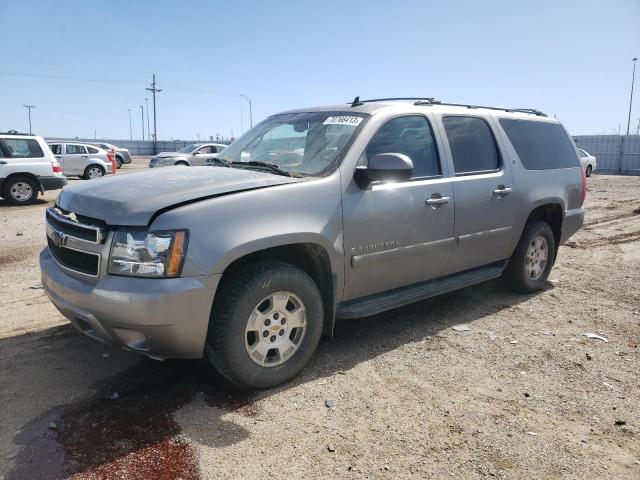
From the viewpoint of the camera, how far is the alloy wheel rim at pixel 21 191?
12562 mm

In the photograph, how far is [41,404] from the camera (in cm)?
316

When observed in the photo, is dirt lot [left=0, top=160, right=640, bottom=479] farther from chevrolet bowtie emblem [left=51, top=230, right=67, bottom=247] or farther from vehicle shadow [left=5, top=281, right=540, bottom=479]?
chevrolet bowtie emblem [left=51, top=230, right=67, bottom=247]

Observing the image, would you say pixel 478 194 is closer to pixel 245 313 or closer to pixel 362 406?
pixel 362 406

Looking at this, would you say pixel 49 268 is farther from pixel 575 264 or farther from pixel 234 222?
pixel 575 264

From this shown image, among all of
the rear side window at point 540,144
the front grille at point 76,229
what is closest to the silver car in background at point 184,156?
the rear side window at point 540,144

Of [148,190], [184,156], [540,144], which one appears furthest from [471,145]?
[184,156]

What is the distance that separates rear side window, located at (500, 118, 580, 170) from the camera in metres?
5.21

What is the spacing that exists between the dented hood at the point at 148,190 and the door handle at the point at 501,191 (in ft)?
7.18

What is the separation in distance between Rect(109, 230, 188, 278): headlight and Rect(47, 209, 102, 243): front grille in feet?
0.86

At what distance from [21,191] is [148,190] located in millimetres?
11437

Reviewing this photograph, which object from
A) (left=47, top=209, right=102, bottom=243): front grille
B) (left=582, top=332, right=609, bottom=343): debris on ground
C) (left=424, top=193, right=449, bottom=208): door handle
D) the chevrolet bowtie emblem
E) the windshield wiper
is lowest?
(left=582, top=332, right=609, bottom=343): debris on ground

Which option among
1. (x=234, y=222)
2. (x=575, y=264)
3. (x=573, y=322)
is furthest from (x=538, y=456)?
(x=575, y=264)

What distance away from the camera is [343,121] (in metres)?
4.00

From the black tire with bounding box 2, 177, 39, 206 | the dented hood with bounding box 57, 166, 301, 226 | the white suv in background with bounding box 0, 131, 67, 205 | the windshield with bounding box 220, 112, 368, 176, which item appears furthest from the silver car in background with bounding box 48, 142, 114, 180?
the dented hood with bounding box 57, 166, 301, 226
